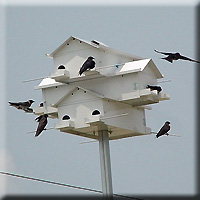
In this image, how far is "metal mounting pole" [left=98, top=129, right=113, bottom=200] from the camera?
9.69 metres

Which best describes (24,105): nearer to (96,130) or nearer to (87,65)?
(96,130)

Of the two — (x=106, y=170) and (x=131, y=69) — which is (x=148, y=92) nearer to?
(x=131, y=69)

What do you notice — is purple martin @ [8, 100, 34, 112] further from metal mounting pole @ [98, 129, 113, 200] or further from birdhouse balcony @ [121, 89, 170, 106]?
birdhouse balcony @ [121, 89, 170, 106]

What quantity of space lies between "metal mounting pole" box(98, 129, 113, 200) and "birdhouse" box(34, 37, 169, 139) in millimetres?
106

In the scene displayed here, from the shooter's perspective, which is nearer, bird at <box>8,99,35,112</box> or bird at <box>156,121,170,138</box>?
bird at <box>156,121,170,138</box>

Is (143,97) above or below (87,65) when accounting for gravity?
below

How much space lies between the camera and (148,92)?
9445 millimetres

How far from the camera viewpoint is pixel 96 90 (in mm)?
9734

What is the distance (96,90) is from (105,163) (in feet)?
2.84

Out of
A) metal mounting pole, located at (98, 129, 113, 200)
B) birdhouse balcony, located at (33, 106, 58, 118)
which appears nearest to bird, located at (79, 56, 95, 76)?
birdhouse balcony, located at (33, 106, 58, 118)

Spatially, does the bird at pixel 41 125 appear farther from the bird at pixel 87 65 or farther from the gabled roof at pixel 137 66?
the gabled roof at pixel 137 66

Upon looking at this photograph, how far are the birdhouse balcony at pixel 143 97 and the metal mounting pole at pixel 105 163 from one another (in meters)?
0.49

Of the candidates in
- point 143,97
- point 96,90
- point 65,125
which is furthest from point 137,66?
point 65,125

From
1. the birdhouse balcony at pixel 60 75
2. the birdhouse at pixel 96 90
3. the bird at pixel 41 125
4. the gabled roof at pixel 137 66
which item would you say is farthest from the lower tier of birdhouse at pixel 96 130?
the gabled roof at pixel 137 66
